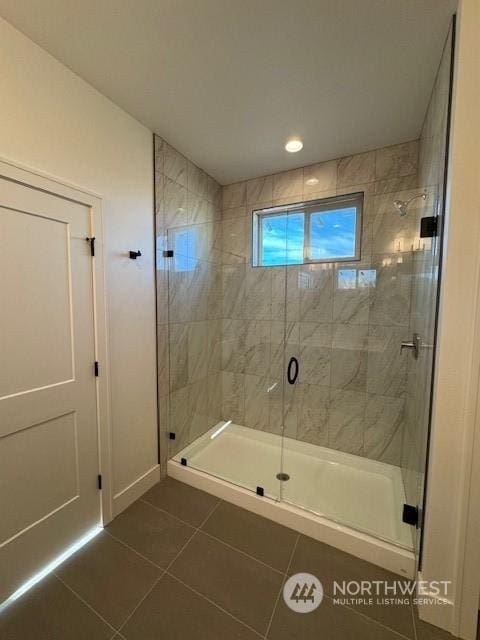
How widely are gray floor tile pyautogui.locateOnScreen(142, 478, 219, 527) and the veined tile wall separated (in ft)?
3.15

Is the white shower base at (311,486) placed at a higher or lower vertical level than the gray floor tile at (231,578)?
higher

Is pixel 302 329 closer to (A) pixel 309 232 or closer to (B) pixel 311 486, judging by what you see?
(A) pixel 309 232

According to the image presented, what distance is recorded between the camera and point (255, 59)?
1358mm

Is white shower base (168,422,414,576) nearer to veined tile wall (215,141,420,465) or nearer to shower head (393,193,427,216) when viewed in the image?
veined tile wall (215,141,420,465)

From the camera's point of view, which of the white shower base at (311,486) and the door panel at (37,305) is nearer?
the door panel at (37,305)

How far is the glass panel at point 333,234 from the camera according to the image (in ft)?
7.74

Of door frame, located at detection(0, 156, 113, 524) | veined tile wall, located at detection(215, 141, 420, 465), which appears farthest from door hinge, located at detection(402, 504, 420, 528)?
door frame, located at detection(0, 156, 113, 524)

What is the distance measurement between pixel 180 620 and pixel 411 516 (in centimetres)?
130

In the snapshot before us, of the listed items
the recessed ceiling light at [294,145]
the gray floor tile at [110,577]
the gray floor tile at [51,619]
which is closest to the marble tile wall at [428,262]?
the recessed ceiling light at [294,145]

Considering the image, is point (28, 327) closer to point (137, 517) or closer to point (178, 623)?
point (137, 517)

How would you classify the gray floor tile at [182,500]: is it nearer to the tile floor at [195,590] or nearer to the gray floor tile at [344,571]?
the tile floor at [195,590]

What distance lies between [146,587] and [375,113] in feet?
10.0

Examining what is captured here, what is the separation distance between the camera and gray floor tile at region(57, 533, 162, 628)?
124cm

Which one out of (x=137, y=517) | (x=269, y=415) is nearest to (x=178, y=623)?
(x=137, y=517)
